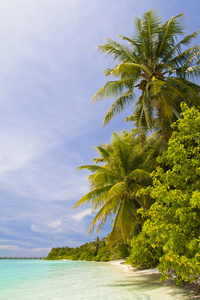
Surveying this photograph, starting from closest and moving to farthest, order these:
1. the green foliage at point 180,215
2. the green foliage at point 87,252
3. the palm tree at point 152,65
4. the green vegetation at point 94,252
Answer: the green foliage at point 180,215 < the palm tree at point 152,65 < the green vegetation at point 94,252 < the green foliage at point 87,252

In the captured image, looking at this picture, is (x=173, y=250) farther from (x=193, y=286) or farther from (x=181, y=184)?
(x=193, y=286)

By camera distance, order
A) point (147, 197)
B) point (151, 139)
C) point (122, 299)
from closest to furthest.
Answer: point (122, 299) → point (147, 197) → point (151, 139)

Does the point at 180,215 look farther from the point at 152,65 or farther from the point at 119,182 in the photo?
the point at 152,65

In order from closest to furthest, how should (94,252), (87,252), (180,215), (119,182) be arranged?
(180,215), (119,182), (94,252), (87,252)

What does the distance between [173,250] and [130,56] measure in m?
7.73

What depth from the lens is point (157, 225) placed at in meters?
4.45

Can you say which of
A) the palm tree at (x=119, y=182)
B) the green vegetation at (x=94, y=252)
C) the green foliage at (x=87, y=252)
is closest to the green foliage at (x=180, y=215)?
the palm tree at (x=119, y=182)

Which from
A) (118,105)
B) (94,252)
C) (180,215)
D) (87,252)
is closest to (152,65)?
(118,105)

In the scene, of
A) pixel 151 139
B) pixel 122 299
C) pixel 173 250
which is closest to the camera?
pixel 173 250

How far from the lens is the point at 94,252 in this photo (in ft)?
156

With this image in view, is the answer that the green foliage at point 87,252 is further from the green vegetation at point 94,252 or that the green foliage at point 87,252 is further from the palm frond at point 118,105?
the palm frond at point 118,105

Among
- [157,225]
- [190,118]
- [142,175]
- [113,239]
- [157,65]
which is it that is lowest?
[113,239]

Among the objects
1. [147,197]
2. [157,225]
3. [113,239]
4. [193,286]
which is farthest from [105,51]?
[193,286]

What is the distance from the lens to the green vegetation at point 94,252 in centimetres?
1902
